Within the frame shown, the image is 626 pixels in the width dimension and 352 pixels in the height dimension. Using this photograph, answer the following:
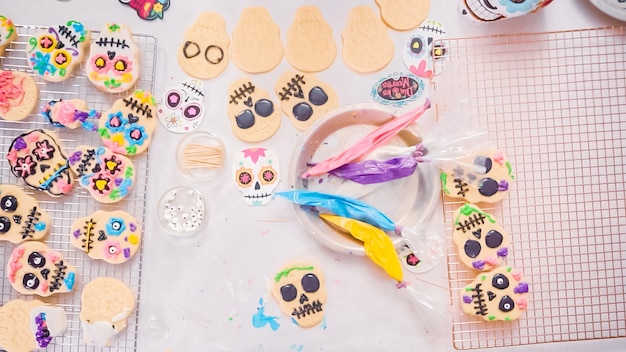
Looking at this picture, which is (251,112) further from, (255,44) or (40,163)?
(40,163)

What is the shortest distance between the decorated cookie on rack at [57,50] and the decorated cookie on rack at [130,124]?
152 mm

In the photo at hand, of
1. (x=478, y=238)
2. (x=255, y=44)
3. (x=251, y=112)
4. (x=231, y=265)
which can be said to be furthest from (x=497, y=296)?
(x=255, y=44)

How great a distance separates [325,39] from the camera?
1.58 meters

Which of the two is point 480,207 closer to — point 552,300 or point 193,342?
point 552,300

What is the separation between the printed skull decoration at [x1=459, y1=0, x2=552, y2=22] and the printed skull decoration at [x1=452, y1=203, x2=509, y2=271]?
0.47 m

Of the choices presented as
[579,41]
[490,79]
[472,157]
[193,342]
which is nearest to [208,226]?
[193,342]

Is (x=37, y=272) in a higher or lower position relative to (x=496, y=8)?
lower

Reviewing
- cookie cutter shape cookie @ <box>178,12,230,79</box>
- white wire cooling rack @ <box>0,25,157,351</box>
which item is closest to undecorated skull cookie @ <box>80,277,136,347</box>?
white wire cooling rack @ <box>0,25,157,351</box>

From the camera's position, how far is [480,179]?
151cm

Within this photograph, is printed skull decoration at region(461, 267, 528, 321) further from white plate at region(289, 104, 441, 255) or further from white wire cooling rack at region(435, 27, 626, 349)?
white plate at region(289, 104, 441, 255)

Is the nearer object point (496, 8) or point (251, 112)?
point (496, 8)

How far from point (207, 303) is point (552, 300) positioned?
0.88m

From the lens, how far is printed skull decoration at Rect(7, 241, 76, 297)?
1.49m

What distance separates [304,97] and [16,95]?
28.3 inches
